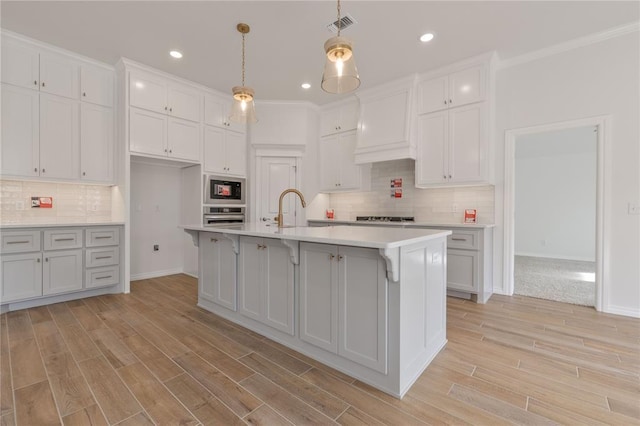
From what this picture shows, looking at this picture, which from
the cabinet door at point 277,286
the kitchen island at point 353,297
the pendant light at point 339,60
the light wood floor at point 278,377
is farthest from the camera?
the cabinet door at point 277,286

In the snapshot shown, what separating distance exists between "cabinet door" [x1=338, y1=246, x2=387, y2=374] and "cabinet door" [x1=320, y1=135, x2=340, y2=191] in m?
3.31

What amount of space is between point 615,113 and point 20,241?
6.48 m

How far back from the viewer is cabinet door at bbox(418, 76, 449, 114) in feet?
12.4

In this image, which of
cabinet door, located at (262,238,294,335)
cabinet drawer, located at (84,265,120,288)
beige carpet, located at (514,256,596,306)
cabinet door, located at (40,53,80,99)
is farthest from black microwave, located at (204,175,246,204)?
beige carpet, located at (514,256,596,306)

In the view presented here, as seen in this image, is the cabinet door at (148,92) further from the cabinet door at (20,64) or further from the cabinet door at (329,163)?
the cabinet door at (329,163)

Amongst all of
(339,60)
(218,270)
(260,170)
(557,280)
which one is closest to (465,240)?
(557,280)

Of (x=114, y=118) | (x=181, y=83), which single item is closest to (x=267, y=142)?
(x=181, y=83)

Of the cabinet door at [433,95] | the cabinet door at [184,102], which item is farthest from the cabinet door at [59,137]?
the cabinet door at [433,95]

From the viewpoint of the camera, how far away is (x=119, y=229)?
3748 millimetres

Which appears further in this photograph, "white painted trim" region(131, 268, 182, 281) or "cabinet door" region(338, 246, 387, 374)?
"white painted trim" region(131, 268, 182, 281)

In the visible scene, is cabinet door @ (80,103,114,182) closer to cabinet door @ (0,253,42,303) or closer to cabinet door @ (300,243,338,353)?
→ cabinet door @ (0,253,42,303)

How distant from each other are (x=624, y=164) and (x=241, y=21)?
4.23 m

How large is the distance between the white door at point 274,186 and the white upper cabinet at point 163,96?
134cm

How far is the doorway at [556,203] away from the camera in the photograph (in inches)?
222
